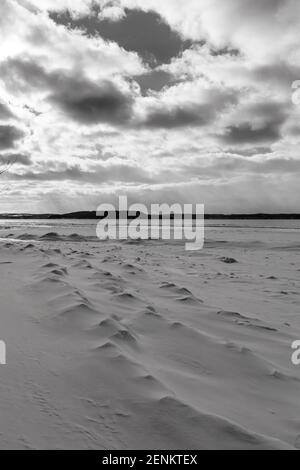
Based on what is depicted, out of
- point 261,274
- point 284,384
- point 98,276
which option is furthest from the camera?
point 261,274

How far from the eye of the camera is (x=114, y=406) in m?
2.20

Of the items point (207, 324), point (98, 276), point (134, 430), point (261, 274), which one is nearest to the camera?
point (134, 430)

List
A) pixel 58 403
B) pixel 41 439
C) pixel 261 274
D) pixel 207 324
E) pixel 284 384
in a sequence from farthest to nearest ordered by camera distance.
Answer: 1. pixel 261 274
2. pixel 207 324
3. pixel 284 384
4. pixel 58 403
5. pixel 41 439

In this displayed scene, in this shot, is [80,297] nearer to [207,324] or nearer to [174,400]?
[207,324]

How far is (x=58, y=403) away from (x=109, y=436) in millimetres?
417

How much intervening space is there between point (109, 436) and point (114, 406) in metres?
0.27

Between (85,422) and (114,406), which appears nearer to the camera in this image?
(85,422)

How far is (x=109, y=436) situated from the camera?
6.32 feet
